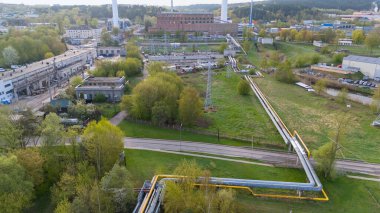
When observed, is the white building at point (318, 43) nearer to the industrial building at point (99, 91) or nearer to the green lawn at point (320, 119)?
the green lawn at point (320, 119)

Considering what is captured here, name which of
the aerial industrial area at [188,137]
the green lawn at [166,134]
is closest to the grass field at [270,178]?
the aerial industrial area at [188,137]

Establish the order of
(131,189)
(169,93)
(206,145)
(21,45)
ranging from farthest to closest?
(21,45) < (169,93) < (206,145) < (131,189)

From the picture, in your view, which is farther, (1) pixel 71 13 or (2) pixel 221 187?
(1) pixel 71 13

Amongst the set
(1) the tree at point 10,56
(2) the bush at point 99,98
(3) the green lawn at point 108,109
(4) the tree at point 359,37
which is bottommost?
(3) the green lawn at point 108,109

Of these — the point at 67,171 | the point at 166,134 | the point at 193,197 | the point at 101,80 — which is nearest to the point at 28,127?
the point at 67,171

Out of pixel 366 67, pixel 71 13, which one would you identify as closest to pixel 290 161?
pixel 366 67

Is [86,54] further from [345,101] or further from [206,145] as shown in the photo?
[345,101]

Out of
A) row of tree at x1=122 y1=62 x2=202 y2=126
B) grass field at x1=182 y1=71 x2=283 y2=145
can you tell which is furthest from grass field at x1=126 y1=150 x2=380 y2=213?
row of tree at x1=122 y1=62 x2=202 y2=126
